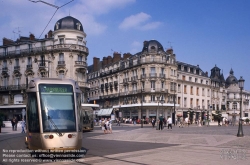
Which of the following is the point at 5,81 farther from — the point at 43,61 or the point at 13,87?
the point at 43,61

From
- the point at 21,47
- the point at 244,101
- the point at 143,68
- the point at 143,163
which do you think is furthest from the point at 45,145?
the point at 244,101

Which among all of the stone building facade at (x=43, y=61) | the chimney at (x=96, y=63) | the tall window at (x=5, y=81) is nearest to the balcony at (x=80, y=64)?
the stone building facade at (x=43, y=61)

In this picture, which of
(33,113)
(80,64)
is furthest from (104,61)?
(33,113)

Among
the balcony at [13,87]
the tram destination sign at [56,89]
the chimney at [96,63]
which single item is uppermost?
the chimney at [96,63]

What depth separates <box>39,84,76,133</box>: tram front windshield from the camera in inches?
423

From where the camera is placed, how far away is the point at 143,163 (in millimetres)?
10391

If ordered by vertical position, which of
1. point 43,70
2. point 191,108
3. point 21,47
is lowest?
point 191,108

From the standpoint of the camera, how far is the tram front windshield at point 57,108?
10742 mm

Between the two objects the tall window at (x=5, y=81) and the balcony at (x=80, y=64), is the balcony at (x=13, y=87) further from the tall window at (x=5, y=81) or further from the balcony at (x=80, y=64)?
the balcony at (x=80, y=64)

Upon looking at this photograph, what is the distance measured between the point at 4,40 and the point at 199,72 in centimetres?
4554

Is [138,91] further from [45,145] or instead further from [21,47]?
[45,145]

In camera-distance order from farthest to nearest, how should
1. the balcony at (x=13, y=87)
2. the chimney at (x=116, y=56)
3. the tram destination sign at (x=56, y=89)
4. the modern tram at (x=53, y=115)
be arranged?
the chimney at (x=116, y=56), the balcony at (x=13, y=87), the tram destination sign at (x=56, y=89), the modern tram at (x=53, y=115)

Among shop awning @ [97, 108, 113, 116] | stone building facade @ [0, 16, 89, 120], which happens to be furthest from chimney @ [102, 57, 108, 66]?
stone building facade @ [0, 16, 89, 120]

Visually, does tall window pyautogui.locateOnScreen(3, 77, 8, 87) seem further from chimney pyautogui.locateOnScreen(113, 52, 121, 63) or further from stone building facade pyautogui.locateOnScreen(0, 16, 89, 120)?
chimney pyautogui.locateOnScreen(113, 52, 121, 63)
